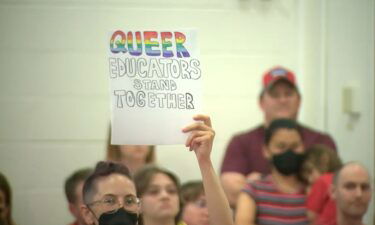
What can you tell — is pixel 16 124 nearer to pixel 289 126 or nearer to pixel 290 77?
pixel 289 126

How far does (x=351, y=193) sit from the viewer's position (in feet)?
6.84

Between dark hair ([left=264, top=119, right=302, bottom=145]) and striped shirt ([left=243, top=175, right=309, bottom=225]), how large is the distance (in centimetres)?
21

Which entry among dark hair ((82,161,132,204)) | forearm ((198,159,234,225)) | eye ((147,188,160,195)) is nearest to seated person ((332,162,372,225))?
eye ((147,188,160,195))

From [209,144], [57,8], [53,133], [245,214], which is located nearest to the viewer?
[209,144]

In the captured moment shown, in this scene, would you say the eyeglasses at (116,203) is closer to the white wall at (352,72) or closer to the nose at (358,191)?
the nose at (358,191)

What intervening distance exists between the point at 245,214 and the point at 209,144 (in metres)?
0.78

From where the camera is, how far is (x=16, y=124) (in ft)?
5.57

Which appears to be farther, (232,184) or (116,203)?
(232,184)

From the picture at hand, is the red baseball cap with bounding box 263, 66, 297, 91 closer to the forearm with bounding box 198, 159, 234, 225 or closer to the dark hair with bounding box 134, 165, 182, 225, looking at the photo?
the dark hair with bounding box 134, 165, 182, 225

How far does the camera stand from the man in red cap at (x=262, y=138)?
215cm

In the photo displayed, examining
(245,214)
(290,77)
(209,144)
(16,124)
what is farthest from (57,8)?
(290,77)

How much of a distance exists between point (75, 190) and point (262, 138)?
0.86 m

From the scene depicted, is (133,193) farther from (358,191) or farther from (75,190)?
(358,191)

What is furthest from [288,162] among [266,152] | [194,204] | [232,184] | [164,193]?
[164,193]
